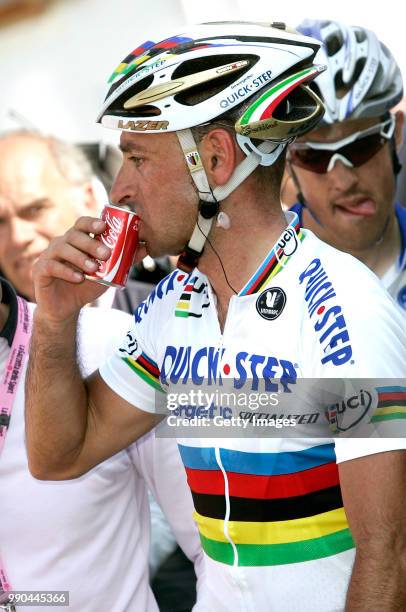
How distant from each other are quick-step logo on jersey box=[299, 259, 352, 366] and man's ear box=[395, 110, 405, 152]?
78.1 inches

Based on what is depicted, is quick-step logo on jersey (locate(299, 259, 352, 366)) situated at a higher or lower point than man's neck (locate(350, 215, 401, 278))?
higher

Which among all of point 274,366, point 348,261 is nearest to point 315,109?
point 348,261

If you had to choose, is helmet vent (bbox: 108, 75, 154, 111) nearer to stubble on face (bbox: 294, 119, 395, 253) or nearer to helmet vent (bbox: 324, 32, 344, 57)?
stubble on face (bbox: 294, 119, 395, 253)

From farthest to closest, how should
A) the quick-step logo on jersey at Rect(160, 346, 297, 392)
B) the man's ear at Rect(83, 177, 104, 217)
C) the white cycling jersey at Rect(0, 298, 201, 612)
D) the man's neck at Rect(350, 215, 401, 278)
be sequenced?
the man's ear at Rect(83, 177, 104, 217) < the man's neck at Rect(350, 215, 401, 278) < the white cycling jersey at Rect(0, 298, 201, 612) < the quick-step logo on jersey at Rect(160, 346, 297, 392)

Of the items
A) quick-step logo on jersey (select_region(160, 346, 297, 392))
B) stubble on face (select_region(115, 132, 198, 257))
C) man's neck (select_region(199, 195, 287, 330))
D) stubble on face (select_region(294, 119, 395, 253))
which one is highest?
stubble on face (select_region(115, 132, 198, 257))

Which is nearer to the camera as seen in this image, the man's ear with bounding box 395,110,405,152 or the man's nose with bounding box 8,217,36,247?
the man's ear with bounding box 395,110,405,152

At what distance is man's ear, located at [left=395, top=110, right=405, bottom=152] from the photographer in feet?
14.2

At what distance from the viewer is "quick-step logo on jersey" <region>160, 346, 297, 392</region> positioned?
2443mm

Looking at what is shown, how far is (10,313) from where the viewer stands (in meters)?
3.43

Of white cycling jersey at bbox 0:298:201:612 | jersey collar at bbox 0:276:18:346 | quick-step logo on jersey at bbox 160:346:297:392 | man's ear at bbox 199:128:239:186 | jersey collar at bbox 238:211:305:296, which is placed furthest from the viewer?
jersey collar at bbox 0:276:18:346

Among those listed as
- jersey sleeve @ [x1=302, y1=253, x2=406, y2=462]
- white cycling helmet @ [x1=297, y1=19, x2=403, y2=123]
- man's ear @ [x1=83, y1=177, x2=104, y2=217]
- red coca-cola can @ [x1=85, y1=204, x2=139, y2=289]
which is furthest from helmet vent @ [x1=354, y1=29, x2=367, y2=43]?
jersey sleeve @ [x1=302, y1=253, x2=406, y2=462]

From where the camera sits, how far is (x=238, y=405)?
2588mm

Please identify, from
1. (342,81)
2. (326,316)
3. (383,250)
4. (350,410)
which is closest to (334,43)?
(342,81)

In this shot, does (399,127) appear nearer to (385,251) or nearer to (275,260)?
(385,251)
